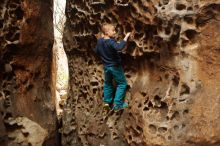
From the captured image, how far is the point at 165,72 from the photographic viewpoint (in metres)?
4.93

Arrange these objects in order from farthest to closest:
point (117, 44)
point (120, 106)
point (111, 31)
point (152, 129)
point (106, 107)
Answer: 1. point (106, 107)
2. point (120, 106)
3. point (111, 31)
4. point (117, 44)
5. point (152, 129)

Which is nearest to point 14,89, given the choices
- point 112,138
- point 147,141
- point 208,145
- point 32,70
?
point 32,70

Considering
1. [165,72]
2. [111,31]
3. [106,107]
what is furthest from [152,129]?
[111,31]

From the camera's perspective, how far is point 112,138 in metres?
5.56

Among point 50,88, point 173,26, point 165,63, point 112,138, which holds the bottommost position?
point 112,138

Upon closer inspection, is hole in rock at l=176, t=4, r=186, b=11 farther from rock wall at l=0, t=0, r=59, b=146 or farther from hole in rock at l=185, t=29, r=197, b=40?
rock wall at l=0, t=0, r=59, b=146

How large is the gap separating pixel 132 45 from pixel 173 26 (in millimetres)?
657

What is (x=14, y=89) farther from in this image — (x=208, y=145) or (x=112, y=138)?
(x=208, y=145)

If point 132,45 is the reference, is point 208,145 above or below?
below

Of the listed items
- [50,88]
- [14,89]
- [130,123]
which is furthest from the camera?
[50,88]

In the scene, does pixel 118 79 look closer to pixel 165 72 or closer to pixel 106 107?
pixel 106 107

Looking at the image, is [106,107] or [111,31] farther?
[106,107]

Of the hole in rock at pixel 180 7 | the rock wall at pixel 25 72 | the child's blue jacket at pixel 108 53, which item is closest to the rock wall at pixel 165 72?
the hole in rock at pixel 180 7

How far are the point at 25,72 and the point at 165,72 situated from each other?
5.69 feet
